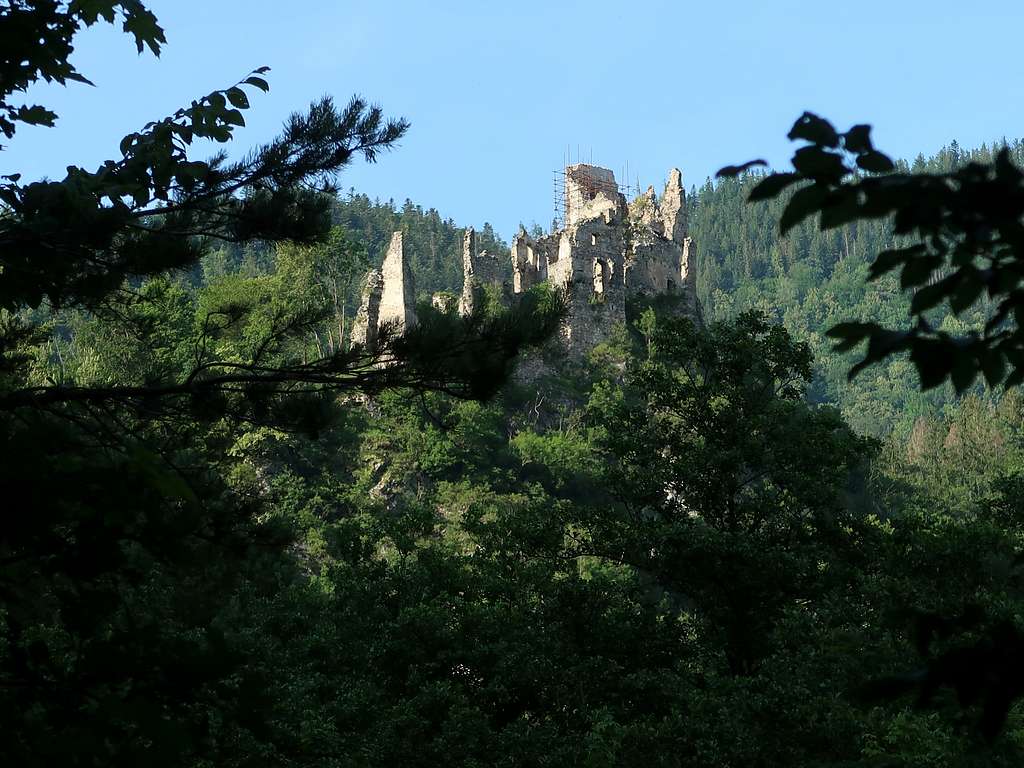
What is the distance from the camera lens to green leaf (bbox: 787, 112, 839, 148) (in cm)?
318

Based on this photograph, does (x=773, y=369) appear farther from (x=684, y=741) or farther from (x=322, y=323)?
(x=322, y=323)

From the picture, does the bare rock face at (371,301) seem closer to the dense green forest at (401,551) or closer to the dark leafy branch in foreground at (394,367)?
the dense green forest at (401,551)

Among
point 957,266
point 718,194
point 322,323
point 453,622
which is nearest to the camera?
point 957,266

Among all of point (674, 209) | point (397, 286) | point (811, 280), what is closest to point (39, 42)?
point (397, 286)

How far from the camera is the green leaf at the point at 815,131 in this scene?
3178mm

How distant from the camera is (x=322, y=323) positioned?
28.4 feet

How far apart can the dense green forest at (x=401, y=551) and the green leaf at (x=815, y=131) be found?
0.18 m

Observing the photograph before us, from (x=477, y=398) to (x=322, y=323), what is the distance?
133 cm

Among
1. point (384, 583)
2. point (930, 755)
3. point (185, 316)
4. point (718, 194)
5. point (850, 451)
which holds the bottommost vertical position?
point (930, 755)

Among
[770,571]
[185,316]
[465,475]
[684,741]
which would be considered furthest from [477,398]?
[185,316]

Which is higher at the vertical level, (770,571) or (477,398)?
(477,398)

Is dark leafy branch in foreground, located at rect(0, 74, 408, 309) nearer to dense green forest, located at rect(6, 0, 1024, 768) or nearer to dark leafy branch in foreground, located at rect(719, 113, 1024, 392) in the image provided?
dense green forest, located at rect(6, 0, 1024, 768)

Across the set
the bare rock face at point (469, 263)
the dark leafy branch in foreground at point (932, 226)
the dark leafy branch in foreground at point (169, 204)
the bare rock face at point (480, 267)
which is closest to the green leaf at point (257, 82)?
the dark leafy branch in foreground at point (169, 204)

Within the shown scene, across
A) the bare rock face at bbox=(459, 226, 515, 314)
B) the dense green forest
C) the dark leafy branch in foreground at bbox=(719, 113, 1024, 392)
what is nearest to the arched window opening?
the bare rock face at bbox=(459, 226, 515, 314)
